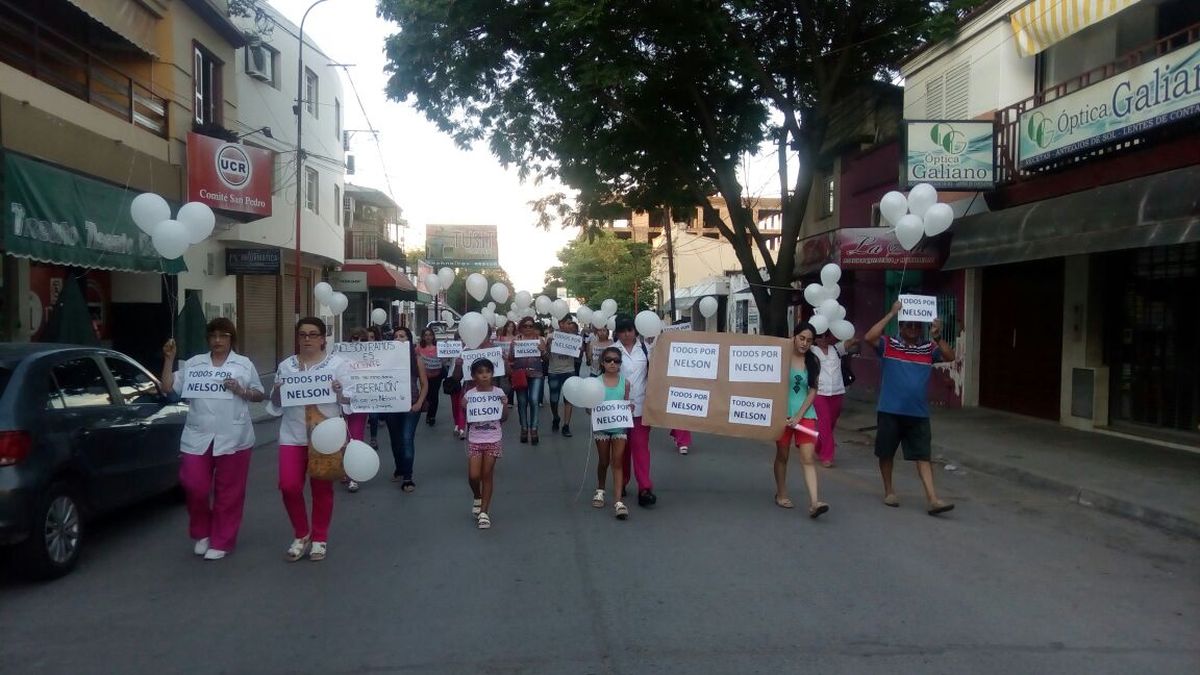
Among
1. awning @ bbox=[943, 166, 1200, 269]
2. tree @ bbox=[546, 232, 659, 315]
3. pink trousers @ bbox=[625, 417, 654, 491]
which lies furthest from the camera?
tree @ bbox=[546, 232, 659, 315]

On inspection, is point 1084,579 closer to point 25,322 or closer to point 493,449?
point 493,449

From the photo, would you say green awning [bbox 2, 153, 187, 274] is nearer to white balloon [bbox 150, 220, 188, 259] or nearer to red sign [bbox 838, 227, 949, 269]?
white balloon [bbox 150, 220, 188, 259]

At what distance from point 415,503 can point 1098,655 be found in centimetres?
553

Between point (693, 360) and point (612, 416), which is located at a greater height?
point (693, 360)

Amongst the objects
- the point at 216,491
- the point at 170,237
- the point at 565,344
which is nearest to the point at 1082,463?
the point at 565,344

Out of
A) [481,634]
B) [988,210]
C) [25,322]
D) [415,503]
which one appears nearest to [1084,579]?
[481,634]

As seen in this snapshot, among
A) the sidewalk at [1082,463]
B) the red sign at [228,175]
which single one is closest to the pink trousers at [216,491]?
the sidewalk at [1082,463]

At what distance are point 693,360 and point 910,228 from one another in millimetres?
2504

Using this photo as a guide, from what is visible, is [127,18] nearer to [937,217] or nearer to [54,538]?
[54,538]

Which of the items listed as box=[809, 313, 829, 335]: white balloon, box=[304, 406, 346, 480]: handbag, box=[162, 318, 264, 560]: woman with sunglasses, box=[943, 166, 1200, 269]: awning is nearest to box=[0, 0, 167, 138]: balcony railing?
box=[162, 318, 264, 560]: woman with sunglasses

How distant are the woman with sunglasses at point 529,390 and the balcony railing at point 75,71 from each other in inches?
306

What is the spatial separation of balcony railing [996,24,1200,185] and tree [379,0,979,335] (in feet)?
7.41

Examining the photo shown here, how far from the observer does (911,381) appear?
7.86 meters

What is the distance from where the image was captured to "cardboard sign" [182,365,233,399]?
6.18 m
